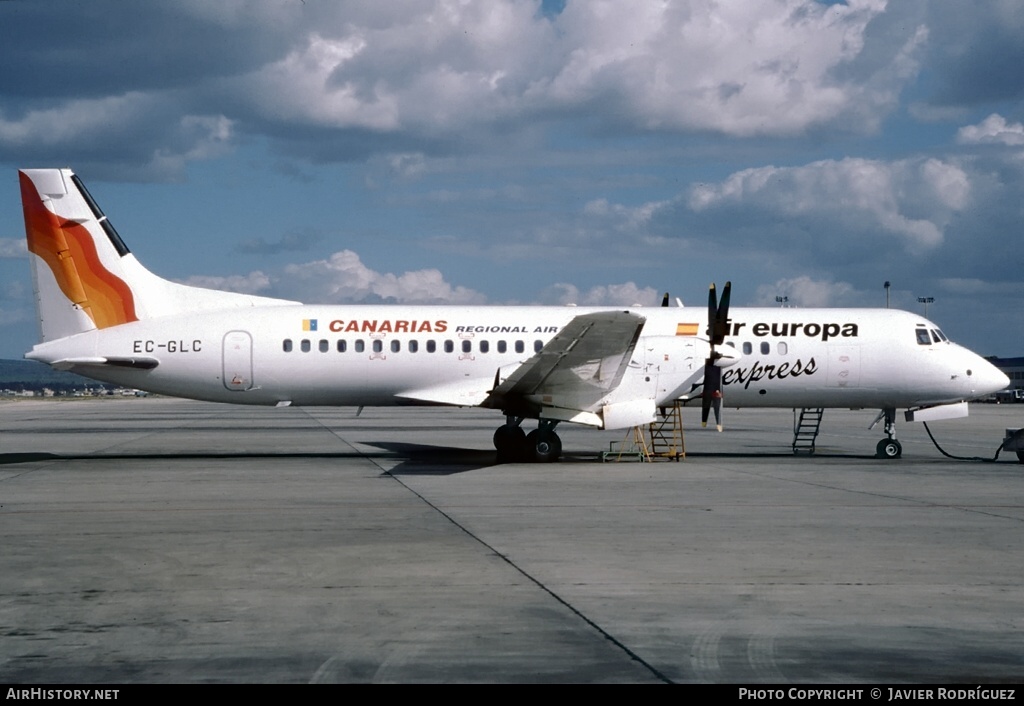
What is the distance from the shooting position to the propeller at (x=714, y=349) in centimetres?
2403

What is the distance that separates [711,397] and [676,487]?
5268mm

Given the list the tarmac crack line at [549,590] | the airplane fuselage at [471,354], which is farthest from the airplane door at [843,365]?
the tarmac crack line at [549,590]

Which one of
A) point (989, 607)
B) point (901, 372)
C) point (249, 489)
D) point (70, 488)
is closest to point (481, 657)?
point (989, 607)

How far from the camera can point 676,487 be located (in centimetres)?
1912

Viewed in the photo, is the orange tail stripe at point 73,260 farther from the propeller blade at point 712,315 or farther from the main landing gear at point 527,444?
the propeller blade at point 712,315

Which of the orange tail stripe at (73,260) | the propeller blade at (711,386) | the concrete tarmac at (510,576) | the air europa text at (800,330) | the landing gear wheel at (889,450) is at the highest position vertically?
the orange tail stripe at (73,260)

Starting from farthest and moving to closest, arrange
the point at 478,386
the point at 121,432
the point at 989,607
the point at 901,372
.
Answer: the point at 121,432
the point at 901,372
the point at 478,386
the point at 989,607

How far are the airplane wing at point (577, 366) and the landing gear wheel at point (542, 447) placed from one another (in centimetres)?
91

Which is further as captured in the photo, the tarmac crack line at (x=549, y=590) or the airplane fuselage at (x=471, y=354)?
the airplane fuselage at (x=471, y=354)

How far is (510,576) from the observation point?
1046 centimetres

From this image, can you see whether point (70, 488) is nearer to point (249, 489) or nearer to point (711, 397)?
point (249, 489)

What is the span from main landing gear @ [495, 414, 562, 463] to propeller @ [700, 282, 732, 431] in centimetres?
360

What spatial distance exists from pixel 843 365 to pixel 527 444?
8789 mm

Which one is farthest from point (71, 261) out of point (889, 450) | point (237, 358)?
point (889, 450)
